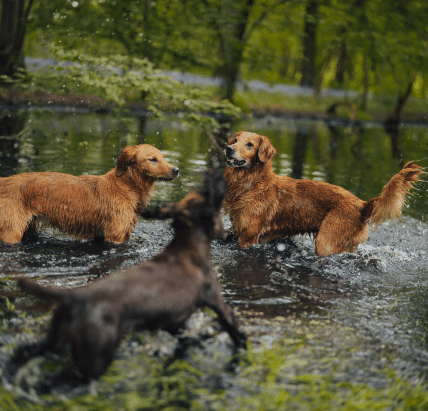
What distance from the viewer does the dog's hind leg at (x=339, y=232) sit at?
5500mm

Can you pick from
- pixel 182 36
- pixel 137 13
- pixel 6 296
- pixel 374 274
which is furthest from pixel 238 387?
pixel 182 36

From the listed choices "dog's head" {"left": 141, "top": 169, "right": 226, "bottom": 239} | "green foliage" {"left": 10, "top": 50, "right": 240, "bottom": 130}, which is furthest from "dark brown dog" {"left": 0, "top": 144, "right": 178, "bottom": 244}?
"green foliage" {"left": 10, "top": 50, "right": 240, "bottom": 130}

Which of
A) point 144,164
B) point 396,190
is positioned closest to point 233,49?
point 144,164

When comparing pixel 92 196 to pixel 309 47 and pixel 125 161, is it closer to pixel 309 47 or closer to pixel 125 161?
pixel 125 161

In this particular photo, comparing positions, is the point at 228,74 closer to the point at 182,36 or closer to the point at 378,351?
the point at 182,36

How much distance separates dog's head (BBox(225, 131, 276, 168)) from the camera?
574 cm

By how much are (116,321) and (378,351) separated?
87.4 inches

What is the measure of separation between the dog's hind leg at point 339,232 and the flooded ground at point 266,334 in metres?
0.15

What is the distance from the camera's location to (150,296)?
108 inches

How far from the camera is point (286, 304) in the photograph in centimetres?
435

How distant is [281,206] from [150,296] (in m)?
3.48

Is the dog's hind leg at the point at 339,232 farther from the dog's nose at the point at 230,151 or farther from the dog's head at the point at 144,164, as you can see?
the dog's head at the point at 144,164

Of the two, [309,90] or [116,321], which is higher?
[309,90]

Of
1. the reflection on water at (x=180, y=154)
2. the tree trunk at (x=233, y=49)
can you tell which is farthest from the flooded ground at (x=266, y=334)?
the tree trunk at (x=233, y=49)
